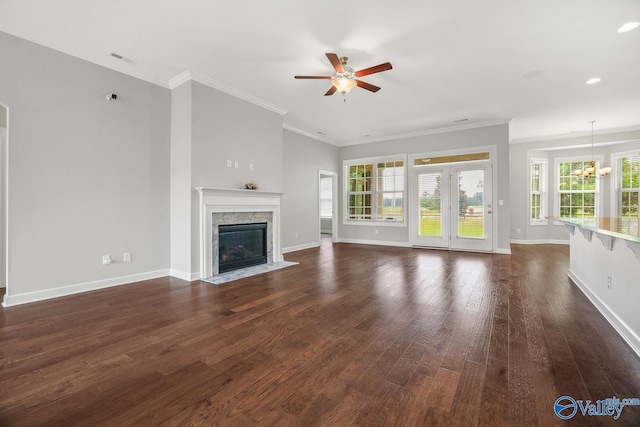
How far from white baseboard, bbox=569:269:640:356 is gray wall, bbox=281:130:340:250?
520 cm

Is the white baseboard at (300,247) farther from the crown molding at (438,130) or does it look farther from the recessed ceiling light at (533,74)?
the recessed ceiling light at (533,74)

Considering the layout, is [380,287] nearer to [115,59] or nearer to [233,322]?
[233,322]

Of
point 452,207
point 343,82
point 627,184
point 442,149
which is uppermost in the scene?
point 343,82

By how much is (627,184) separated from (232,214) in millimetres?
9689

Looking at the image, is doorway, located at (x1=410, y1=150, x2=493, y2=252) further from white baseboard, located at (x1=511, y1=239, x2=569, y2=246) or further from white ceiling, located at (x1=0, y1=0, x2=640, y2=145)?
white baseboard, located at (x1=511, y1=239, x2=569, y2=246)

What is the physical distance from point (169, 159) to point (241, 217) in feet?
4.70

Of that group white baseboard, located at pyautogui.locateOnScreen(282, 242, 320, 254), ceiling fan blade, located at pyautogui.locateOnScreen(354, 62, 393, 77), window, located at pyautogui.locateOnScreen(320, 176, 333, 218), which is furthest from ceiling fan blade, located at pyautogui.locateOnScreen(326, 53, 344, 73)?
window, located at pyautogui.locateOnScreen(320, 176, 333, 218)

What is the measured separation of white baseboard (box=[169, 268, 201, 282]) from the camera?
4125mm

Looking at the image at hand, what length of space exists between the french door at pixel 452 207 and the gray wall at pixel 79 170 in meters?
5.79

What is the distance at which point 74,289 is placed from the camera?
11.5 ft

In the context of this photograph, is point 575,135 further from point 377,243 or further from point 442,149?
point 377,243

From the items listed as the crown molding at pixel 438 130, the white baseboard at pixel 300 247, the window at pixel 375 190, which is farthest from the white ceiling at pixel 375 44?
the white baseboard at pixel 300 247

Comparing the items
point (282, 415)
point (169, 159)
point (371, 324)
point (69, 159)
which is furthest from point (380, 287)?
point (69, 159)

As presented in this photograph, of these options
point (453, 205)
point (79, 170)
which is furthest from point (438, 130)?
point (79, 170)
